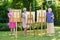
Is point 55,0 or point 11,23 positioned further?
point 55,0

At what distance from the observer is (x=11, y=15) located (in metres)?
15.9

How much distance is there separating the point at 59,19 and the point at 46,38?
8.78 metres

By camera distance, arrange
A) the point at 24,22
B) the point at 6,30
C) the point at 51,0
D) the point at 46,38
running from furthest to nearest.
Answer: the point at 51,0, the point at 6,30, the point at 24,22, the point at 46,38

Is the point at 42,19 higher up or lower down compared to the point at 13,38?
higher up

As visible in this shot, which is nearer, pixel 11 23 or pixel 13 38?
pixel 13 38

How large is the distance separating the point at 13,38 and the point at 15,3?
8.94 m

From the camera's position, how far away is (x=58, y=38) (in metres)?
15.5

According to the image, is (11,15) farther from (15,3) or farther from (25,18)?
(15,3)

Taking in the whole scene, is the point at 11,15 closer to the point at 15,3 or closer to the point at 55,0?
the point at 15,3

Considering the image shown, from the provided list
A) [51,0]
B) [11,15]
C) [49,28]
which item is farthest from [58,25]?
[11,15]

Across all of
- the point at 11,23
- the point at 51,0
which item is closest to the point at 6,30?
the point at 11,23

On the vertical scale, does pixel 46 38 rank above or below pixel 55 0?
below

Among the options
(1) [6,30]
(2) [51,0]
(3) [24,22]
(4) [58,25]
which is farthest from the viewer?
(2) [51,0]

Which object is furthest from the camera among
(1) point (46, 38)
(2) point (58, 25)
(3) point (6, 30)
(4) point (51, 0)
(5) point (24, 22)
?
(4) point (51, 0)
